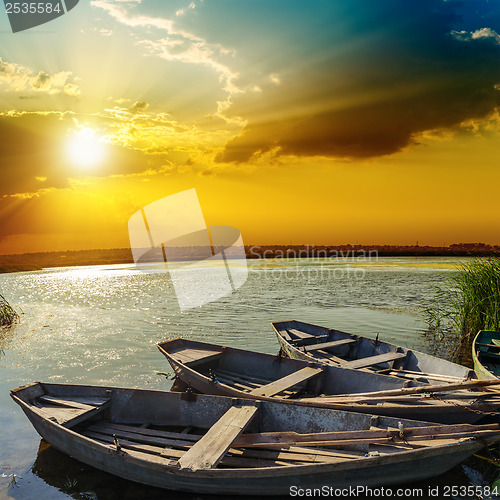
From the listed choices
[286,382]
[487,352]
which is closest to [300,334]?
[286,382]

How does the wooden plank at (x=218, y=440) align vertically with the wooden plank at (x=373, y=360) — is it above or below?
above

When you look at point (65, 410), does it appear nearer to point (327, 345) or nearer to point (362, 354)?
point (327, 345)

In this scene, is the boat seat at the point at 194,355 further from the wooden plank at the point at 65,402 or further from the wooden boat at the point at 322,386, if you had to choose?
the wooden plank at the point at 65,402

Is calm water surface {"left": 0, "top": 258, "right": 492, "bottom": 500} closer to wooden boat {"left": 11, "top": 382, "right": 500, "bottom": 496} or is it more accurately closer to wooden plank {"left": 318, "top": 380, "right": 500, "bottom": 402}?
wooden boat {"left": 11, "top": 382, "right": 500, "bottom": 496}

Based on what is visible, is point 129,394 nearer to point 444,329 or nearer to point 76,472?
point 76,472

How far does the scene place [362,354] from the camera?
1082cm

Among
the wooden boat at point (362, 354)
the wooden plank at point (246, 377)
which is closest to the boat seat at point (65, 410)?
the wooden plank at point (246, 377)

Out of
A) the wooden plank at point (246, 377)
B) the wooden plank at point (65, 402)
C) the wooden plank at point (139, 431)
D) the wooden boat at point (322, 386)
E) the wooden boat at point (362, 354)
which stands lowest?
the wooden boat at point (362, 354)

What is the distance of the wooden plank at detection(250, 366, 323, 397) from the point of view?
7.35 meters

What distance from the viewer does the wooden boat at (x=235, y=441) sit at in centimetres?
495

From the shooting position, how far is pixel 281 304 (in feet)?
77.0

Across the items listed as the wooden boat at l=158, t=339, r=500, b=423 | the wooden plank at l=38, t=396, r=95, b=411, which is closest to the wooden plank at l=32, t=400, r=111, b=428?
the wooden plank at l=38, t=396, r=95, b=411

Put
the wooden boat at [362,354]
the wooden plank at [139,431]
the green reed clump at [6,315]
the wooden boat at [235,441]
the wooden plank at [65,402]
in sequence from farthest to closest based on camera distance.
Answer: the green reed clump at [6,315]
the wooden boat at [362,354]
the wooden plank at [65,402]
the wooden plank at [139,431]
the wooden boat at [235,441]

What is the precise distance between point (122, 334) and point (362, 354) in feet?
32.6
